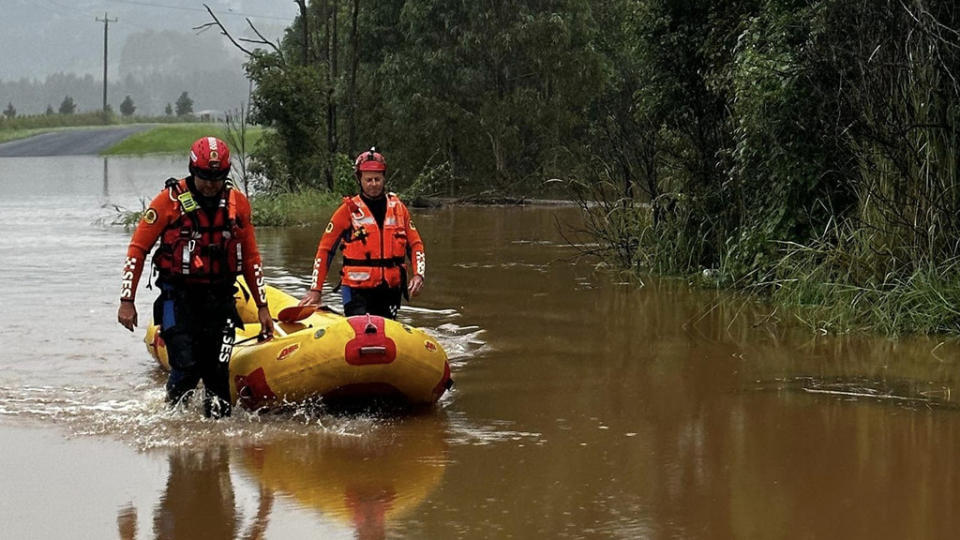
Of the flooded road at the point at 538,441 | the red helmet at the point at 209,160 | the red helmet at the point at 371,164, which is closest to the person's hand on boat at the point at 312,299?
the red helmet at the point at 371,164

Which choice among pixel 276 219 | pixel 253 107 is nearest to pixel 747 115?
pixel 276 219

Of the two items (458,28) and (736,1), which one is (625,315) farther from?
(458,28)

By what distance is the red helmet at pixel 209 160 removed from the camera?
7.89 m

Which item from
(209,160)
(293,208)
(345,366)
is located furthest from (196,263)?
(293,208)

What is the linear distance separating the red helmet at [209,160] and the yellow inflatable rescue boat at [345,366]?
1217 mm

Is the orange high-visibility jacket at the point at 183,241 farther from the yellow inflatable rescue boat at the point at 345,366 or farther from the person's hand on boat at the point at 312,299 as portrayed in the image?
the person's hand on boat at the point at 312,299

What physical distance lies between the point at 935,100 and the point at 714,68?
4125mm

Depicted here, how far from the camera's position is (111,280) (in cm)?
1625

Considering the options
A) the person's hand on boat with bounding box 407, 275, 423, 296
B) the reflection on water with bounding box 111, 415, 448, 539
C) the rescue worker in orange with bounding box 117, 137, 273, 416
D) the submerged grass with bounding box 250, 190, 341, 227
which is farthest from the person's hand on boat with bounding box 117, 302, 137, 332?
the submerged grass with bounding box 250, 190, 341, 227

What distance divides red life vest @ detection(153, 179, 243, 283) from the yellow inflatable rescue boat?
735mm

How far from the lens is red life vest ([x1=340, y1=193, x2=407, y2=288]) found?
30.0ft

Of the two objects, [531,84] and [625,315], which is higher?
[531,84]

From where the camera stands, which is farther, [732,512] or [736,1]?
[736,1]

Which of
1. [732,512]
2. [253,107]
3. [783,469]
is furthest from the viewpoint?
[253,107]
